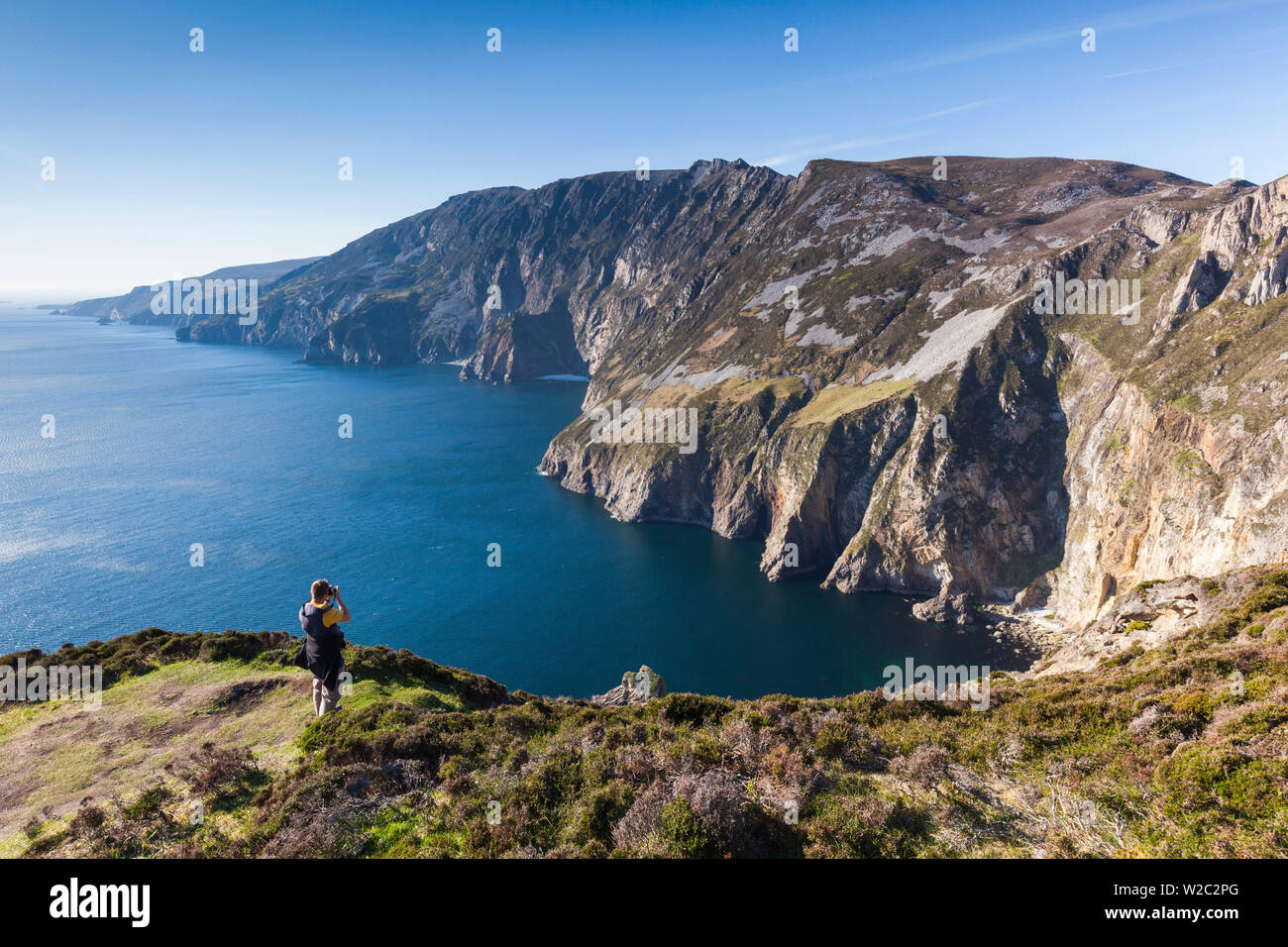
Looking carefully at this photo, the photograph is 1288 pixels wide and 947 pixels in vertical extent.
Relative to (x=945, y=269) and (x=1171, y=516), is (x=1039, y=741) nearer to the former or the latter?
(x=1171, y=516)

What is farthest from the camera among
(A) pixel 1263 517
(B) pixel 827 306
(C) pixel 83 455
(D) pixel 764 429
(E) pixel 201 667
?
(C) pixel 83 455

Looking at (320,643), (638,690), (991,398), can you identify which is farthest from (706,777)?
(991,398)

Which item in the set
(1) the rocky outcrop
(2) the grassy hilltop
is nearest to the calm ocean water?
(1) the rocky outcrop

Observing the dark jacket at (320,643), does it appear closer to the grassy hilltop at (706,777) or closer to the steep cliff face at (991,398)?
the grassy hilltop at (706,777)

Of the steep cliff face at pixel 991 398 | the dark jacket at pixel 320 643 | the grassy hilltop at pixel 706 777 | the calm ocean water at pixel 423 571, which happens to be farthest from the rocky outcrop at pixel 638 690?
the steep cliff face at pixel 991 398

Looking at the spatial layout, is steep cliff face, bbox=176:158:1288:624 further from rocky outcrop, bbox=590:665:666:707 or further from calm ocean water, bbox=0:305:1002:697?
rocky outcrop, bbox=590:665:666:707

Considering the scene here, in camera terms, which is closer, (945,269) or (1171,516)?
(1171,516)

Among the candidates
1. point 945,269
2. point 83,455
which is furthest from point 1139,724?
point 83,455
